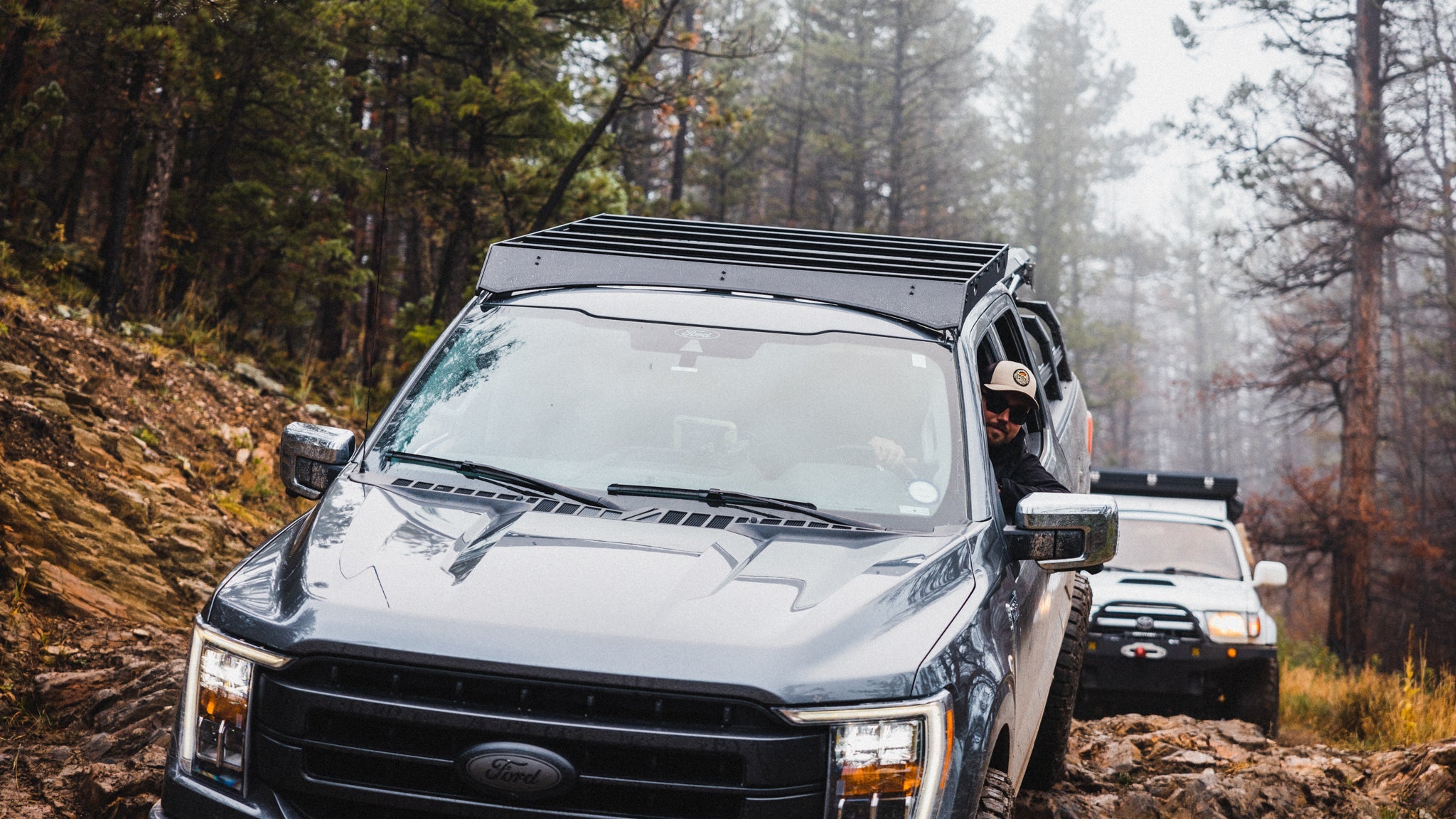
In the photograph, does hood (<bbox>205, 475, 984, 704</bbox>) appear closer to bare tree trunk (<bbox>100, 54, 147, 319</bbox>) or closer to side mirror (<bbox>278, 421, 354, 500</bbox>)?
side mirror (<bbox>278, 421, 354, 500</bbox>)

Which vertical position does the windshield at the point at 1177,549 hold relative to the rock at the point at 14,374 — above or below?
below

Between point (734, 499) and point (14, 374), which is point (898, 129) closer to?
point (14, 374)

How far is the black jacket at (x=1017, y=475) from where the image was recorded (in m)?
4.54

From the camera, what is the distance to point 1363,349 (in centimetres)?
2384

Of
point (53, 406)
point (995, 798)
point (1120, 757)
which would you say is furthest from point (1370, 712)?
point (53, 406)

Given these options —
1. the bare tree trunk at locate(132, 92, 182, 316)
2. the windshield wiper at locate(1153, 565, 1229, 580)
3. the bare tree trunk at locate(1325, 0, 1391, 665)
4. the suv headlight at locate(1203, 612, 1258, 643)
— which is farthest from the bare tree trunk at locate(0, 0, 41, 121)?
the bare tree trunk at locate(1325, 0, 1391, 665)

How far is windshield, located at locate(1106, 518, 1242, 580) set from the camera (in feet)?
39.7

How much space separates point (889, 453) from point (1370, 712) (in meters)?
9.19

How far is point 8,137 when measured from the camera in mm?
13352

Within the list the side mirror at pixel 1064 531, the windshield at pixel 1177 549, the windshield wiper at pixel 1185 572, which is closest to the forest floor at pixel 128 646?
the side mirror at pixel 1064 531

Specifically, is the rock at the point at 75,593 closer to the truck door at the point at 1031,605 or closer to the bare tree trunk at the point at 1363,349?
the truck door at the point at 1031,605

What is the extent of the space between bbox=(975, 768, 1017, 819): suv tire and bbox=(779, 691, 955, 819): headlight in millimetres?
374

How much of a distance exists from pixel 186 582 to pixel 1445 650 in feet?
86.1

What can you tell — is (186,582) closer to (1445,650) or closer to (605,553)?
(605,553)
